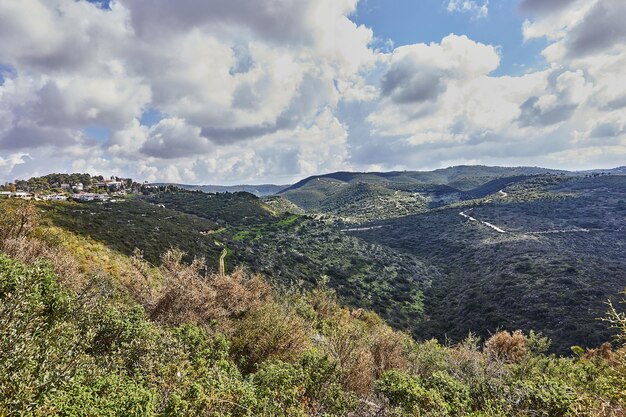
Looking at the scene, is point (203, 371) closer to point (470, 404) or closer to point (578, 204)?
point (470, 404)

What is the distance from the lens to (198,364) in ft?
41.1

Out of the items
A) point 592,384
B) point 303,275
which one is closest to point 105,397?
point 592,384

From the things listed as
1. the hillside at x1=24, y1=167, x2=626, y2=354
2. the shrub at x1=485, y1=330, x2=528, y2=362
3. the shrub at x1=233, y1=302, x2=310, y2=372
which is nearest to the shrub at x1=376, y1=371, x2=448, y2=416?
the shrub at x1=233, y1=302, x2=310, y2=372

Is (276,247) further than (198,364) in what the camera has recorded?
Yes

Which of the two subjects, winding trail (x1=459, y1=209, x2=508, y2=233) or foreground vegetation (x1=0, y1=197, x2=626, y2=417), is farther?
winding trail (x1=459, y1=209, x2=508, y2=233)

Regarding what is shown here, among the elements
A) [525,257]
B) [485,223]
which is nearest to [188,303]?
[525,257]

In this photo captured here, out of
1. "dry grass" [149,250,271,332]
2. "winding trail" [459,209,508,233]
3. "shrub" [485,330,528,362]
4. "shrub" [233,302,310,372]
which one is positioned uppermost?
"dry grass" [149,250,271,332]

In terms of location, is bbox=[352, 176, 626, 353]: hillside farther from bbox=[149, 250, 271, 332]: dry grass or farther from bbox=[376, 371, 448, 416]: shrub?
bbox=[149, 250, 271, 332]: dry grass

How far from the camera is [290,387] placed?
11.4 meters

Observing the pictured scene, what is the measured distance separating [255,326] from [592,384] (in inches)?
831

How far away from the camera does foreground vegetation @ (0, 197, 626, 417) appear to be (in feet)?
27.1

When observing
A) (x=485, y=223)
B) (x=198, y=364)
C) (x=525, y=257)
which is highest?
(x=198, y=364)

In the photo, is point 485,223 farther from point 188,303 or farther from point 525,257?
point 188,303

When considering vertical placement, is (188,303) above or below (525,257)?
above
